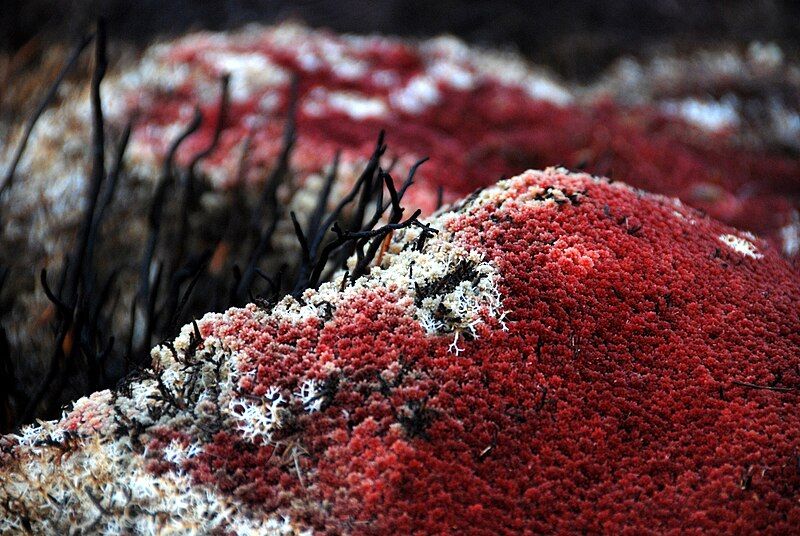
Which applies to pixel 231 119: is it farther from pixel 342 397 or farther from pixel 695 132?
pixel 695 132

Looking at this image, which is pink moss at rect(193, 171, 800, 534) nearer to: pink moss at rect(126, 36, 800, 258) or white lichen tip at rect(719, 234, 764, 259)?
white lichen tip at rect(719, 234, 764, 259)

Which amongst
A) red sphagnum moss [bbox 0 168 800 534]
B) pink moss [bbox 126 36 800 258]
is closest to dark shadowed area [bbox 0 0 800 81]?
pink moss [bbox 126 36 800 258]

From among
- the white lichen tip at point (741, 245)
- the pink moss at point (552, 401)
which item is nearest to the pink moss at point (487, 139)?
the white lichen tip at point (741, 245)

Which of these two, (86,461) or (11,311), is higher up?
(86,461)

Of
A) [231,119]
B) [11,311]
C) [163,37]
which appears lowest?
[11,311]

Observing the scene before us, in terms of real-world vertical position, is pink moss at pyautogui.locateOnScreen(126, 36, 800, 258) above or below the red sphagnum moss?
below

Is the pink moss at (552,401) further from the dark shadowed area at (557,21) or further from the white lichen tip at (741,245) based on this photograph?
the dark shadowed area at (557,21)

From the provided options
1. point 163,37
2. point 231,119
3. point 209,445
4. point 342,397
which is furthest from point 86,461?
point 163,37

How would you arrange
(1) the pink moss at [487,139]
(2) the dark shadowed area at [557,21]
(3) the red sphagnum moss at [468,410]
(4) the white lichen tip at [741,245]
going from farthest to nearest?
1. (2) the dark shadowed area at [557,21]
2. (1) the pink moss at [487,139]
3. (4) the white lichen tip at [741,245]
4. (3) the red sphagnum moss at [468,410]

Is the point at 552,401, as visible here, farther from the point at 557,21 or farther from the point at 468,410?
the point at 557,21
